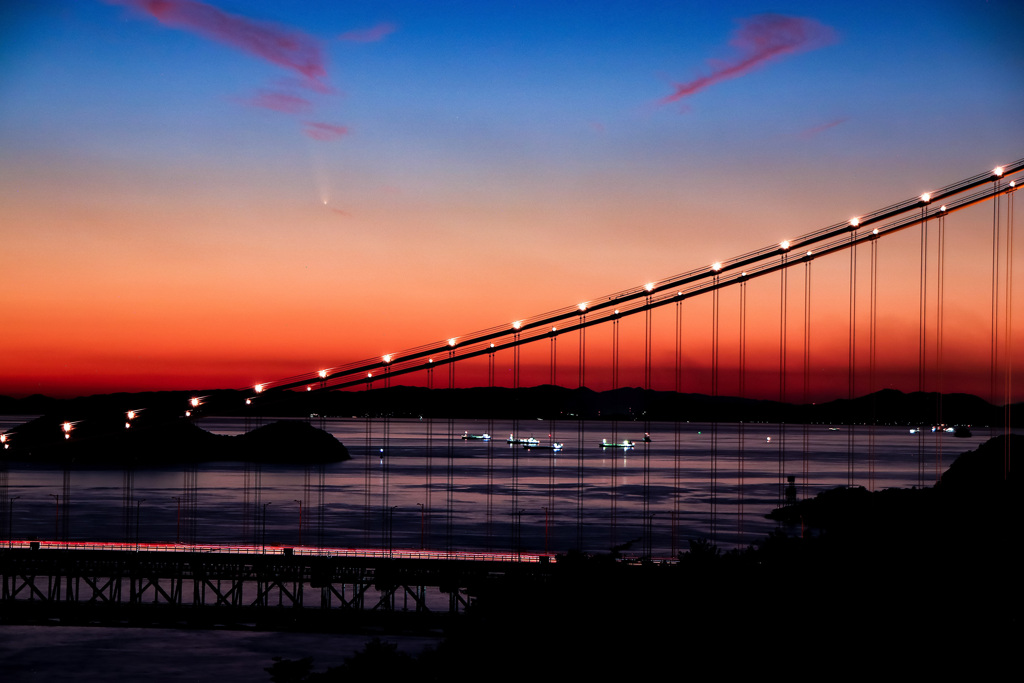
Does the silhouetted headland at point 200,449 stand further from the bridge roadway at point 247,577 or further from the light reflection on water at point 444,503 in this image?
the bridge roadway at point 247,577

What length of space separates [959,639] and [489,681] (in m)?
9.16

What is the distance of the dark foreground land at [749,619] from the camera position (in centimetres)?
1853

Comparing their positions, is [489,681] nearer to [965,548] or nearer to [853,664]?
[853,664]

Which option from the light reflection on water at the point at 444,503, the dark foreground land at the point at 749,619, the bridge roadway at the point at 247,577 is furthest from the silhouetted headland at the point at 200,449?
the dark foreground land at the point at 749,619

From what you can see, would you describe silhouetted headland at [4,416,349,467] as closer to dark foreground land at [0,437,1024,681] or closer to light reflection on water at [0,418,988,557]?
light reflection on water at [0,418,988,557]

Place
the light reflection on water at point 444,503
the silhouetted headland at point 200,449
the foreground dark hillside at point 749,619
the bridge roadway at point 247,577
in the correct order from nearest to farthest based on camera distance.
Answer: the foreground dark hillside at point 749,619
the bridge roadway at point 247,577
the light reflection on water at point 444,503
the silhouetted headland at point 200,449

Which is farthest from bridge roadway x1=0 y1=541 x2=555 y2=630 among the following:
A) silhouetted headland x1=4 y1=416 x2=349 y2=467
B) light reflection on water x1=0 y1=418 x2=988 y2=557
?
silhouetted headland x1=4 y1=416 x2=349 y2=467

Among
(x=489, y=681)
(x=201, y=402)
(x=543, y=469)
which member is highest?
(x=201, y=402)

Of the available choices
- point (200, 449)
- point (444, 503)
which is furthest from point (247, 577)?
point (200, 449)

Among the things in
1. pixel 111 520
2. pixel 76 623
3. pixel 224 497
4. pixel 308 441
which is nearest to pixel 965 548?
pixel 76 623

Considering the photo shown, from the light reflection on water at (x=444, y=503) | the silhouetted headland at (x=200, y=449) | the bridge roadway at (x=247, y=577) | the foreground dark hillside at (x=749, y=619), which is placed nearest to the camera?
the foreground dark hillside at (x=749, y=619)

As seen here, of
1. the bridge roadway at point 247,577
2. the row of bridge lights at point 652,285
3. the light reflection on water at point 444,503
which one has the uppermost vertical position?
the row of bridge lights at point 652,285

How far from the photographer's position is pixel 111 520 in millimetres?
91812

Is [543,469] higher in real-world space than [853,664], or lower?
lower
